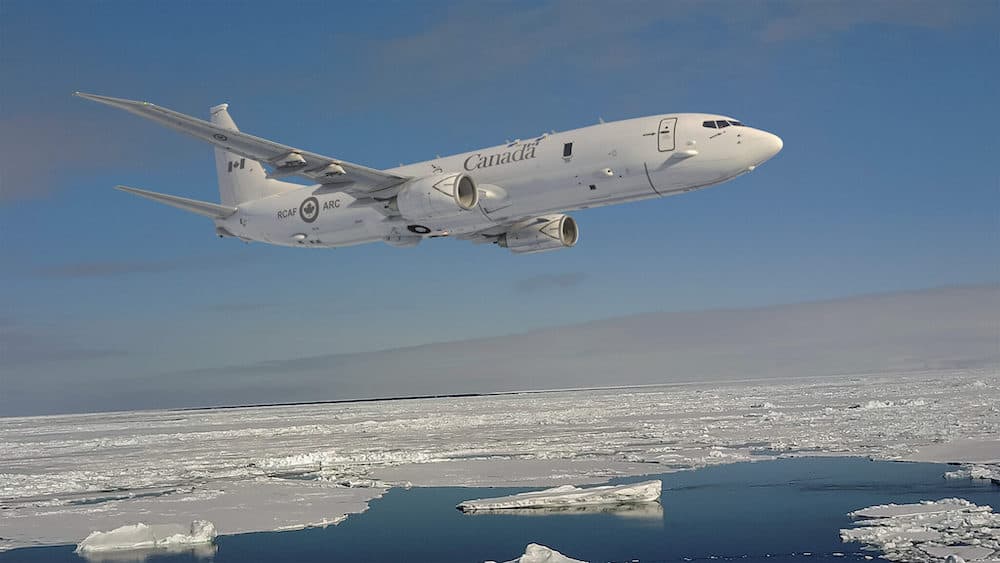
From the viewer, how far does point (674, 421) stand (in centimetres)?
4072

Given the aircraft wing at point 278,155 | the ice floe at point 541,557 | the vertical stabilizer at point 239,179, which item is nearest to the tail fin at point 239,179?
the vertical stabilizer at point 239,179

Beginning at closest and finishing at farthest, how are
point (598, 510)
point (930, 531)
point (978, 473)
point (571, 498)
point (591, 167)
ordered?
1. point (930, 531)
2. point (598, 510)
3. point (571, 498)
4. point (978, 473)
5. point (591, 167)

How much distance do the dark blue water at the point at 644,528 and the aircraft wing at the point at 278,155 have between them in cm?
1142

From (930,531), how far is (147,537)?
12.8 m

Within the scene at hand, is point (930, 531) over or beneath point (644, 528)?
beneath

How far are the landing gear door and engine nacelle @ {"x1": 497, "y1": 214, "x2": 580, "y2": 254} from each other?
7594mm

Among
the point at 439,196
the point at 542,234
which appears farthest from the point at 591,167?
the point at 542,234

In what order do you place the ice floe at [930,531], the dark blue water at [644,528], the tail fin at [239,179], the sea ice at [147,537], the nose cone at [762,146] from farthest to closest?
the tail fin at [239,179] → the nose cone at [762,146] → the sea ice at [147,537] → the dark blue water at [644,528] → the ice floe at [930,531]

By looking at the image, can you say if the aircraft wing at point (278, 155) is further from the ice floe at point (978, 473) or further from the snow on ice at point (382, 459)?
the ice floe at point (978, 473)

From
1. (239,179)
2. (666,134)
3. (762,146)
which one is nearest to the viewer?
(762,146)

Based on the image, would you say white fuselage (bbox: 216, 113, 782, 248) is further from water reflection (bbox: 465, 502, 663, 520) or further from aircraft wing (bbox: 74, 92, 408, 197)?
water reflection (bbox: 465, 502, 663, 520)

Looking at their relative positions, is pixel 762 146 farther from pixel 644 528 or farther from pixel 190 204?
pixel 190 204

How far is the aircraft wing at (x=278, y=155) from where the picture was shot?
24.9m

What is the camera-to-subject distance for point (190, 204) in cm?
3516
